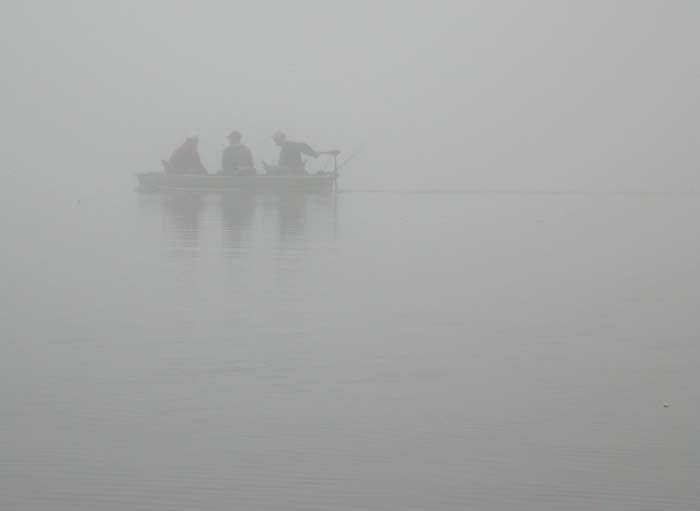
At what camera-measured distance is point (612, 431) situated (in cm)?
251

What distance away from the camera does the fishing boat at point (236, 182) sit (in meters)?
15.6

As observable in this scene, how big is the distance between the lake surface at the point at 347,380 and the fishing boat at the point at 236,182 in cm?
897

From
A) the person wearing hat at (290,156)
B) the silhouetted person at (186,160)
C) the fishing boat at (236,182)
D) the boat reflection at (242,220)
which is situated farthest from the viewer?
the silhouetted person at (186,160)

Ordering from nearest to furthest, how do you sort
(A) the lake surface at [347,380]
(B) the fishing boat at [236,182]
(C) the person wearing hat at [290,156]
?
(A) the lake surface at [347,380] → (B) the fishing boat at [236,182] → (C) the person wearing hat at [290,156]

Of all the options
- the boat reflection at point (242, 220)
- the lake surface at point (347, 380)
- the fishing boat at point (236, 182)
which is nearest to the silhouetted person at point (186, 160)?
the fishing boat at point (236, 182)

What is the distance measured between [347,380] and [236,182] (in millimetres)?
13164

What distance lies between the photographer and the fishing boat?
15570 mm

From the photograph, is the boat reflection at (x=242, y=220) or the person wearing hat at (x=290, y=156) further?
the person wearing hat at (x=290, y=156)

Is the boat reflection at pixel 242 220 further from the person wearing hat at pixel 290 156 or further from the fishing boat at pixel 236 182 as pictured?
the person wearing hat at pixel 290 156

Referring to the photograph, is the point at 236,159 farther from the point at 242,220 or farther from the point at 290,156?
the point at 242,220

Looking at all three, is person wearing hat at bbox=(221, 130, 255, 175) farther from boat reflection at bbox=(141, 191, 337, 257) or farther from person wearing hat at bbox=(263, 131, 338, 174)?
boat reflection at bbox=(141, 191, 337, 257)

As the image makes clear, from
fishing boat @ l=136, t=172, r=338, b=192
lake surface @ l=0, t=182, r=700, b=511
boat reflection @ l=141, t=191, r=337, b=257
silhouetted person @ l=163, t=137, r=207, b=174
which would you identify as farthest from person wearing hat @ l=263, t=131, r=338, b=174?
lake surface @ l=0, t=182, r=700, b=511

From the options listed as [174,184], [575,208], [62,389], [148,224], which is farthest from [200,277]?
[174,184]

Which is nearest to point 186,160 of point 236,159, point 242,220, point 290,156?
point 236,159
